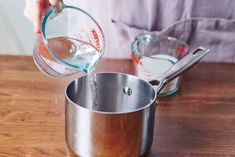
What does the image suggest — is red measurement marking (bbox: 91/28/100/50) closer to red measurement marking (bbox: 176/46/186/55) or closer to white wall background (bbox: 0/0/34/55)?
red measurement marking (bbox: 176/46/186/55)

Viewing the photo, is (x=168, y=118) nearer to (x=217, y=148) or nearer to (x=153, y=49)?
(x=217, y=148)

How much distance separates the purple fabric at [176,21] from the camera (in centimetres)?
98

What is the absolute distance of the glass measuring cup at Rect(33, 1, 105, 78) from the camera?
27.0 inches

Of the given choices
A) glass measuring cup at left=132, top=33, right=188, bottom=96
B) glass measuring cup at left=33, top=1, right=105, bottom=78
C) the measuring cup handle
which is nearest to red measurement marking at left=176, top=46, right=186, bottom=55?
glass measuring cup at left=132, top=33, right=188, bottom=96

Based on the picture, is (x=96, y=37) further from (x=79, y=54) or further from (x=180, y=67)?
(x=180, y=67)

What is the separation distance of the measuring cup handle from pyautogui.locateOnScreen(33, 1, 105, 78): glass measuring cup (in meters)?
0.11

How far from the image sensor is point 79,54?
0.73 metres

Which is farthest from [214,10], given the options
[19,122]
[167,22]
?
[19,122]

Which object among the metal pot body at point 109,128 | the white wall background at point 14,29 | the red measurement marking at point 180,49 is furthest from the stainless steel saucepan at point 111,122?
the white wall background at point 14,29

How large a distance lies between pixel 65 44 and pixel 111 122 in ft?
0.75

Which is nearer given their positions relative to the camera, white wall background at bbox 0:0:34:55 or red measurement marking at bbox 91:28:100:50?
red measurement marking at bbox 91:28:100:50

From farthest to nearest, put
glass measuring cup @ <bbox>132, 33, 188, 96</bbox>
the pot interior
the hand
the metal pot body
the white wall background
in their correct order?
the white wall background, glass measuring cup @ <bbox>132, 33, 188, 96</bbox>, the hand, the pot interior, the metal pot body

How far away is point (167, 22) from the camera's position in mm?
1007

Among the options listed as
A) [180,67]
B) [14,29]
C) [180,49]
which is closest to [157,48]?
[180,49]
